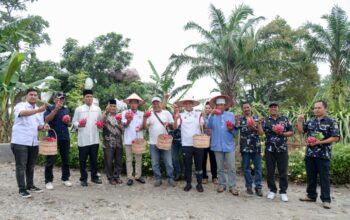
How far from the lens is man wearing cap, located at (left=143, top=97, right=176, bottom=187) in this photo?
22.6 feet

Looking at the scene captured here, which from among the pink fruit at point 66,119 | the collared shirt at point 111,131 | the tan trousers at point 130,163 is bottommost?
the tan trousers at point 130,163

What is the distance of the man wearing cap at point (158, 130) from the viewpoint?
6.88 metres

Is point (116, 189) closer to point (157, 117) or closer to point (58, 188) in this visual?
point (58, 188)

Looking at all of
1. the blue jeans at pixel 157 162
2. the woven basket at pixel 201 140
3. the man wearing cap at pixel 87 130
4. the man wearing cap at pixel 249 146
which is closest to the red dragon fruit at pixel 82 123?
the man wearing cap at pixel 87 130

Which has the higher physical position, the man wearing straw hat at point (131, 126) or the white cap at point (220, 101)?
the white cap at point (220, 101)

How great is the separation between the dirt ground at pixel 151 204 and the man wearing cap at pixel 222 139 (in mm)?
281

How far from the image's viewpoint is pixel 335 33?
17.7 metres

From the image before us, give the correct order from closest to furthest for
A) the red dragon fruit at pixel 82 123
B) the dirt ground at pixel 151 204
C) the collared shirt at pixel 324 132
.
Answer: the dirt ground at pixel 151 204, the collared shirt at pixel 324 132, the red dragon fruit at pixel 82 123

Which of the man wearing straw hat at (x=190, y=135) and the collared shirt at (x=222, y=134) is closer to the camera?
the collared shirt at (x=222, y=134)

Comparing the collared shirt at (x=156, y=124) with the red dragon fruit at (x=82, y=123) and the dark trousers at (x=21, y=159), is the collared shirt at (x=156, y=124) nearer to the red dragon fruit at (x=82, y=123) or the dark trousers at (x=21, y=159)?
the red dragon fruit at (x=82, y=123)

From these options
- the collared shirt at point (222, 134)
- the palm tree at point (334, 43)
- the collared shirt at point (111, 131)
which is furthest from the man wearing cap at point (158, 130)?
the palm tree at point (334, 43)

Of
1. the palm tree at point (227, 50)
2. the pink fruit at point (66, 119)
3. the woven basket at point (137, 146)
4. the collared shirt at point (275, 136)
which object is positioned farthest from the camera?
the palm tree at point (227, 50)

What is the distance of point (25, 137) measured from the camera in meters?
5.80

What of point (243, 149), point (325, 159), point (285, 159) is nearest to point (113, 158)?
point (243, 149)
